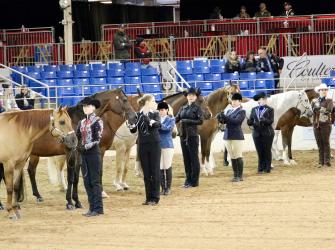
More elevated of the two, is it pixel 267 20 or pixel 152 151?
pixel 267 20

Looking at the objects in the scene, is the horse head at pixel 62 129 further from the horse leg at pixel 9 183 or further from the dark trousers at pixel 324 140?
the dark trousers at pixel 324 140

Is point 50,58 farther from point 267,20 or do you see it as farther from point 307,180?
point 307,180

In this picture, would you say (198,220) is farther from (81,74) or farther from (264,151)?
(81,74)

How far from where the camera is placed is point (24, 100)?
25000 millimetres

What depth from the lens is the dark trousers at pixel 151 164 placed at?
15.9 metres

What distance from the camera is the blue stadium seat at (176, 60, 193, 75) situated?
29797 mm

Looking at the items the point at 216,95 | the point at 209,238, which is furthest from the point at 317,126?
the point at 209,238

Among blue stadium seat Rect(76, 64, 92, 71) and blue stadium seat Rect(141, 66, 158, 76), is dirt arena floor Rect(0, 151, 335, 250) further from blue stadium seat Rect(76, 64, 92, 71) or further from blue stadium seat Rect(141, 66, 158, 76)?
blue stadium seat Rect(76, 64, 92, 71)

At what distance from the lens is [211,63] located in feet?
98.4

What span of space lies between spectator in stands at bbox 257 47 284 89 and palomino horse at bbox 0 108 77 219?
Result: 1409 cm

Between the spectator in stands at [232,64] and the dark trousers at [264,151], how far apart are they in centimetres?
801

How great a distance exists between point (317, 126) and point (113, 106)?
20.4 feet

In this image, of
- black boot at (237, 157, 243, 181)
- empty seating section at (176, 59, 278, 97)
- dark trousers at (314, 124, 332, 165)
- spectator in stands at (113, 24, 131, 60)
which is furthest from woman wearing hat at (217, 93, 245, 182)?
spectator in stands at (113, 24, 131, 60)

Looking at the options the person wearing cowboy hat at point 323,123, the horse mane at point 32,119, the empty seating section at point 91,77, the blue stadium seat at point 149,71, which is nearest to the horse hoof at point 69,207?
the horse mane at point 32,119
